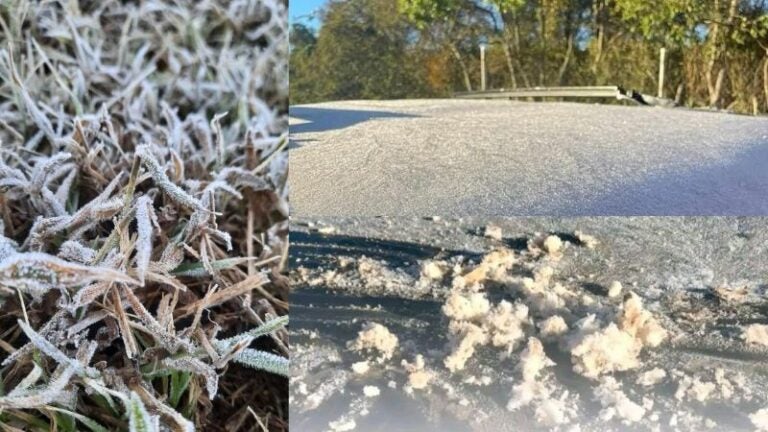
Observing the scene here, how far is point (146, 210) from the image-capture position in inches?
47.4

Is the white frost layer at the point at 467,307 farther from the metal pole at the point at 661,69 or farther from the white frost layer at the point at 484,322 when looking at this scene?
the metal pole at the point at 661,69

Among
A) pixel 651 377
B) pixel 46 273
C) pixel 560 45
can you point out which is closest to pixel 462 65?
pixel 560 45

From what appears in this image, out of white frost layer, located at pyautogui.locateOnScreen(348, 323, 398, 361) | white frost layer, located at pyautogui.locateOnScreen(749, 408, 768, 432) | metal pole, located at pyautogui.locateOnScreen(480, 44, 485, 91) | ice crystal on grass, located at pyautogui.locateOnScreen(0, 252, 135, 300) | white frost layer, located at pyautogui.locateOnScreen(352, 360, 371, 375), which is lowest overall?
white frost layer, located at pyautogui.locateOnScreen(749, 408, 768, 432)

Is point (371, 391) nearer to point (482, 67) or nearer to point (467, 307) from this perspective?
point (467, 307)

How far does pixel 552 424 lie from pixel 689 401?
9.3 inches

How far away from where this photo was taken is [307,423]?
4.40 ft

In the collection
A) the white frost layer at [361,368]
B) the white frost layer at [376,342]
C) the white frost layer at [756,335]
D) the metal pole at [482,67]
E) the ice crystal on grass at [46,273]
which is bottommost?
the white frost layer at [361,368]

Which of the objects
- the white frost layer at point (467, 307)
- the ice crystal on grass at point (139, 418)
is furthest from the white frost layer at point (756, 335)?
the ice crystal on grass at point (139, 418)

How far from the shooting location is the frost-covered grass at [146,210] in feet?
3.92

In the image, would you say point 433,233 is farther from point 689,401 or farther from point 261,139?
point 689,401

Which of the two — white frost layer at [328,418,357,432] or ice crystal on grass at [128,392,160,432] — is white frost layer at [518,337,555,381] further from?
ice crystal on grass at [128,392,160,432]

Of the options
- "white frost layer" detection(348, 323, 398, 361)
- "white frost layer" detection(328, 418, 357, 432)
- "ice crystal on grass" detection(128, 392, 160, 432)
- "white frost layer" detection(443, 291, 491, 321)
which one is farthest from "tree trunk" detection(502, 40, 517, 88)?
"ice crystal on grass" detection(128, 392, 160, 432)

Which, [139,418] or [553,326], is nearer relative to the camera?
[139,418]

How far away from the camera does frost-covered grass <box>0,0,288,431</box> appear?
3.92 feet
